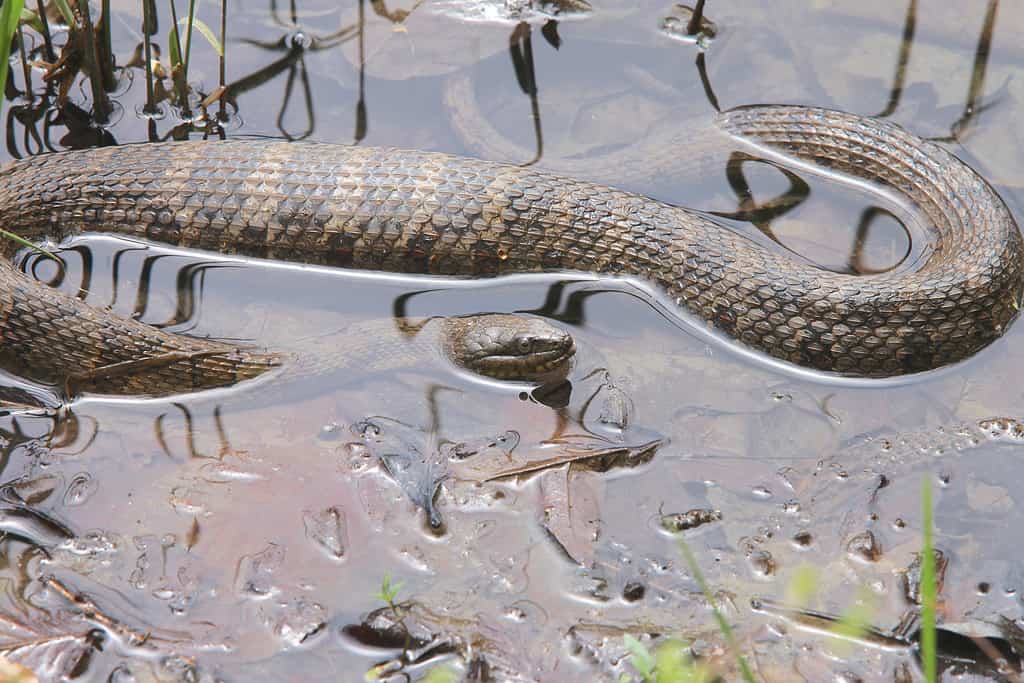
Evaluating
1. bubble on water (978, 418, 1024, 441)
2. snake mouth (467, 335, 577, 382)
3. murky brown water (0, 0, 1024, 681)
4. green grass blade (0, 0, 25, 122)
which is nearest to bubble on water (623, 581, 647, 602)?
murky brown water (0, 0, 1024, 681)

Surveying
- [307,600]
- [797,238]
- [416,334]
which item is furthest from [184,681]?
[797,238]

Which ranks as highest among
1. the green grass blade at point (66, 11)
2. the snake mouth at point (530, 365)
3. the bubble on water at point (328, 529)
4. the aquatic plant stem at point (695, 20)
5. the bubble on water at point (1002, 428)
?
the aquatic plant stem at point (695, 20)

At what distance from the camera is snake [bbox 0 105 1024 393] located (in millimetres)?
5695

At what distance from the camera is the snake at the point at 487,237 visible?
18.7ft

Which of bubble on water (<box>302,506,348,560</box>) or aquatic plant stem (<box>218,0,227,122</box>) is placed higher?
aquatic plant stem (<box>218,0,227,122</box>)

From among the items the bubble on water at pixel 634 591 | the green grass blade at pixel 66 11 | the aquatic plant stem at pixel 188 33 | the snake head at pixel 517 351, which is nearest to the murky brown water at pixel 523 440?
the bubble on water at pixel 634 591

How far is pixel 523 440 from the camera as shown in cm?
531

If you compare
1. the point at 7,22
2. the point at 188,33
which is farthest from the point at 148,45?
the point at 7,22

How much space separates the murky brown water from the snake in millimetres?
157

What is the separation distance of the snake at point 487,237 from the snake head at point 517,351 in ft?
2.13

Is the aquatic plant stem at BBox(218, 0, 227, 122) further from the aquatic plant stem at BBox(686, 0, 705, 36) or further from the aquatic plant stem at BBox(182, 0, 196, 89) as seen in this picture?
the aquatic plant stem at BBox(686, 0, 705, 36)

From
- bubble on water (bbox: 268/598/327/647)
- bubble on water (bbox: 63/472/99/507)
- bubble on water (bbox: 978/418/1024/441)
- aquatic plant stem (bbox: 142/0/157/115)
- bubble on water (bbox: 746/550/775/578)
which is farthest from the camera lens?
aquatic plant stem (bbox: 142/0/157/115)

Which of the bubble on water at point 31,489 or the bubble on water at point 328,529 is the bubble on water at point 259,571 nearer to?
the bubble on water at point 328,529

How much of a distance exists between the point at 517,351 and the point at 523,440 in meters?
0.66
